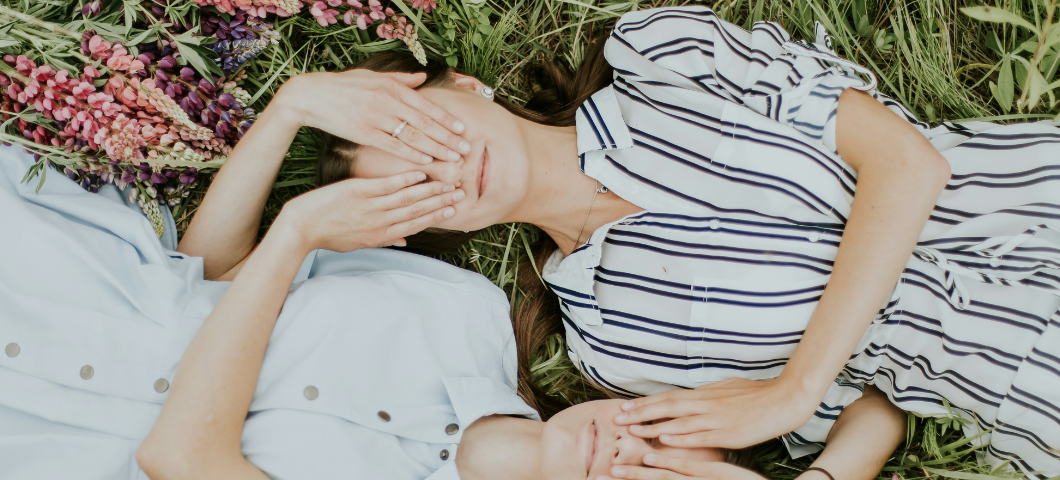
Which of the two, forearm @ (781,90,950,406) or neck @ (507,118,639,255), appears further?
neck @ (507,118,639,255)

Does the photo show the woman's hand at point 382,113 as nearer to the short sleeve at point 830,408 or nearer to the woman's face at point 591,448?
the woman's face at point 591,448

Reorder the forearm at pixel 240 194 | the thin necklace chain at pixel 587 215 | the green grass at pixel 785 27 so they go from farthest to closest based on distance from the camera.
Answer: the green grass at pixel 785 27
the thin necklace chain at pixel 587 215
the forearm at pixel 240 194

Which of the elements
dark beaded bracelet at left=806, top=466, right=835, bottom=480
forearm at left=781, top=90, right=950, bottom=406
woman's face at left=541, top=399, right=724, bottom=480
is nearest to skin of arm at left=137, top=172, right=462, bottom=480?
woman's face at left=541, top=399, right=724, bottom=480

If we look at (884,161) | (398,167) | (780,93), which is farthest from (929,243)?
(398,167)

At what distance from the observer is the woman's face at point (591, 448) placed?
1.91 meters

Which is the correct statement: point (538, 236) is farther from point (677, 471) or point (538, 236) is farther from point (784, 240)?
point (677, 471)

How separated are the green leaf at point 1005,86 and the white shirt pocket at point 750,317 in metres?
1.08

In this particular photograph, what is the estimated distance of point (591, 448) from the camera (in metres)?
1.94

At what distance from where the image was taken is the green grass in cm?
255

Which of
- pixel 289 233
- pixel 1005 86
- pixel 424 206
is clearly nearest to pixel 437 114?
pixel 424 206

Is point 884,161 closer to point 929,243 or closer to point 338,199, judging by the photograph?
point 929,243

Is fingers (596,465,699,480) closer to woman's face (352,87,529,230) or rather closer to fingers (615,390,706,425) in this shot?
fingers (615,390,706,425)

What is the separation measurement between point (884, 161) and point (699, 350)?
0.88 m

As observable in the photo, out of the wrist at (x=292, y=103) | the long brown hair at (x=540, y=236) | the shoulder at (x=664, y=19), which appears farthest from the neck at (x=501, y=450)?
the shoulder at (x=664, y=19)
